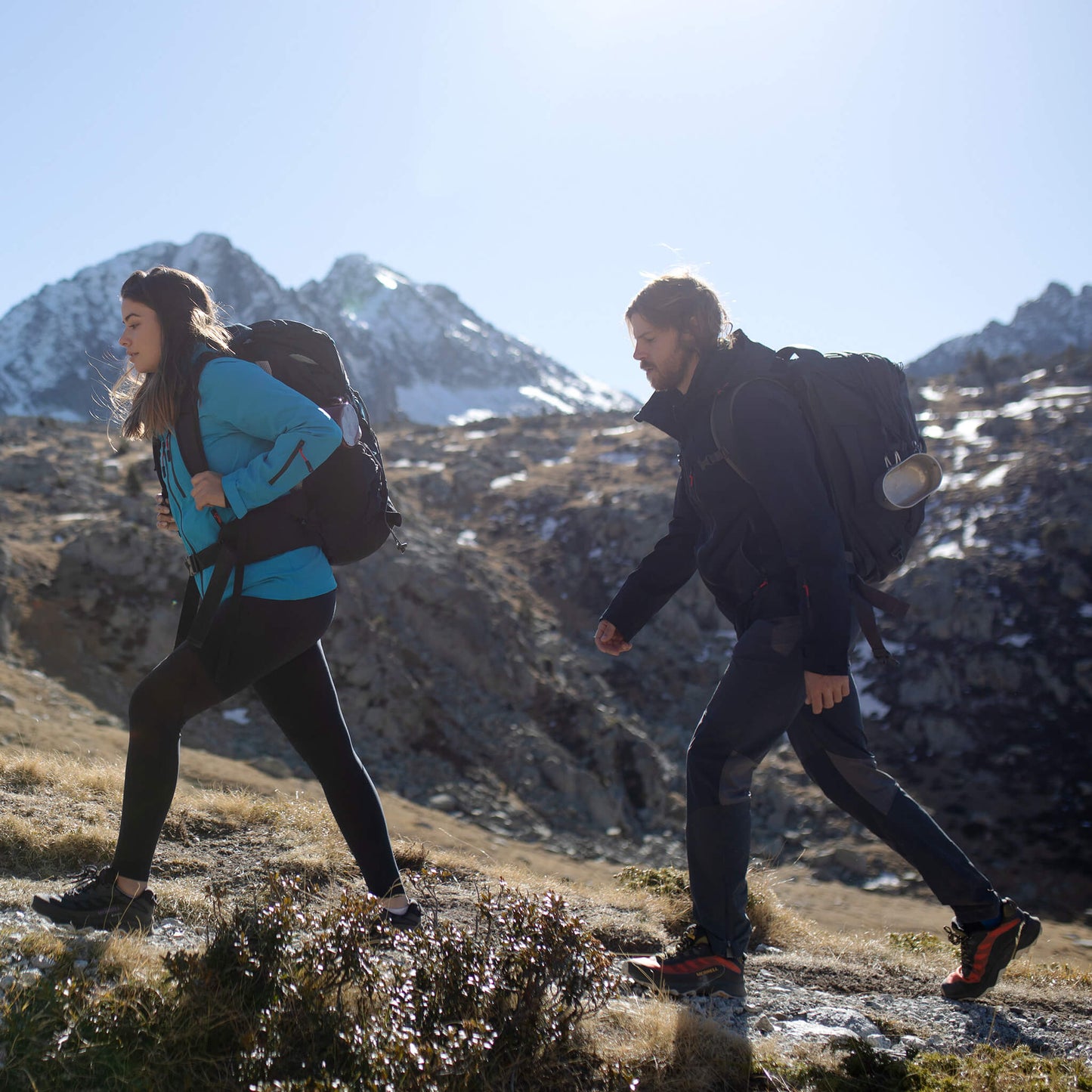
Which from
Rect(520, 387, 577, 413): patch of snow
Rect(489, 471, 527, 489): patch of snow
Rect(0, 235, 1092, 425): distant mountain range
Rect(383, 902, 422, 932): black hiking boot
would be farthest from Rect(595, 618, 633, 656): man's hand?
Rect(520, 387, 577, 413): patch of snow

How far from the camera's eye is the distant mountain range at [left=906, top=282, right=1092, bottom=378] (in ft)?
356

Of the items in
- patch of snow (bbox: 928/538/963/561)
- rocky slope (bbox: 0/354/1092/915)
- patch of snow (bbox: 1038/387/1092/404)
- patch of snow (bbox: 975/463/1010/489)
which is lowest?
rocky slope (bbox: 0/354/1092/915)

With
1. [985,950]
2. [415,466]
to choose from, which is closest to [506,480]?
[415,466]

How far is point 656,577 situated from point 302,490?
159 centimetres

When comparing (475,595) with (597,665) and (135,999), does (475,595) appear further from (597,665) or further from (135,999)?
(135,999)

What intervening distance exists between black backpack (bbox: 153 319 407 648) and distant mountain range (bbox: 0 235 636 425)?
136m

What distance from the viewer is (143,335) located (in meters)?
3.10

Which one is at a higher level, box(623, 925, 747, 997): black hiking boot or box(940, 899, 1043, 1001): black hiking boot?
box(940, 899, 1043, 1001): black hiking boot

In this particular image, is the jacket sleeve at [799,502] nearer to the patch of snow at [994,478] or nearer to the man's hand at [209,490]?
the man's hand at [209,490]

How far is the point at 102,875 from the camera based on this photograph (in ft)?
9.99

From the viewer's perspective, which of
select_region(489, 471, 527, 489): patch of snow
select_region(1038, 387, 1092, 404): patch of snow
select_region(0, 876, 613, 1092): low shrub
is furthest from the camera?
select_region(1038, 387, 1092, 404): patch of snow

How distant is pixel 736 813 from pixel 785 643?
67cm

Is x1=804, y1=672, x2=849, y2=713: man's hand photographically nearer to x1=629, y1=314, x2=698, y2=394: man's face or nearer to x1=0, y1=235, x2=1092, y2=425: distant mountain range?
x1=629, y1=314, x2=698, y2=394: man's face

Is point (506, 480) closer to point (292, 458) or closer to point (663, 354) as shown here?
point (663, 354)
